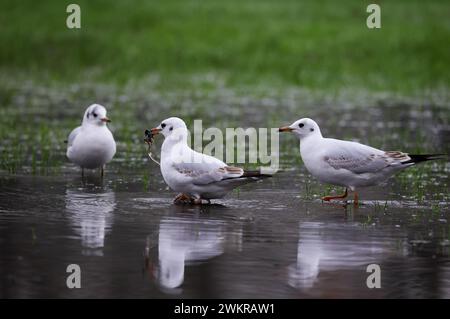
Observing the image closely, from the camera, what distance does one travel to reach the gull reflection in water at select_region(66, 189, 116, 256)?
9.80 metres

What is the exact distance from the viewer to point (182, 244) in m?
9.79

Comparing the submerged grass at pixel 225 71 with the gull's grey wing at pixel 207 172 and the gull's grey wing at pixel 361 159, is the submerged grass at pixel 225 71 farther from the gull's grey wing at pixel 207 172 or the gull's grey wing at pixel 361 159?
the gull's grey wing at pixel 207 172

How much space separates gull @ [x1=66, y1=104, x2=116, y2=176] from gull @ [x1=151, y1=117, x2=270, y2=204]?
2.16m

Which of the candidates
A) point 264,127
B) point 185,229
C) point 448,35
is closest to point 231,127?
point 264,127

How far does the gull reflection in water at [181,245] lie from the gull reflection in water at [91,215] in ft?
1.82

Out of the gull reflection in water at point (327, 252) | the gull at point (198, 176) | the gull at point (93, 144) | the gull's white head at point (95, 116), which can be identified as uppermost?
the gull's white head at point (95, 116)

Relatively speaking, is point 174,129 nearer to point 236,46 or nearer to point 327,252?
point 327,252

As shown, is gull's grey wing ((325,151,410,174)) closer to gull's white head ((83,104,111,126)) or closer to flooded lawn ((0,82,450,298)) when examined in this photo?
flooded lawn ((0,82,450,298))

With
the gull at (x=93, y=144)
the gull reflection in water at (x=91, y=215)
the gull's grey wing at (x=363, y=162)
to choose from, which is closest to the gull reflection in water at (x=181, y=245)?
the gull reflection in water at (x=91, y=215)

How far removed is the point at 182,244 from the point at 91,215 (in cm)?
187

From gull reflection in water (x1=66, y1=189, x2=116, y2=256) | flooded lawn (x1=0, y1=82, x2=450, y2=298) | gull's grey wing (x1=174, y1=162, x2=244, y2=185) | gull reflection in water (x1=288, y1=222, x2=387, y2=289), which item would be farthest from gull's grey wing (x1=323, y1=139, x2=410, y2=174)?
gull reflection in water (x1=66, y1=189, x2=116, y2=256)

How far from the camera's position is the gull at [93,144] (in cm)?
1426

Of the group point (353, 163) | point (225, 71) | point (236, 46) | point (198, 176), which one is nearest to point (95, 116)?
point (198, 176)

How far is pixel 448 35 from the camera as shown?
36031 mm
